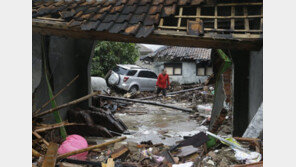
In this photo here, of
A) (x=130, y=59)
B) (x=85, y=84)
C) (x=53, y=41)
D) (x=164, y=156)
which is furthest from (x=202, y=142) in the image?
(x=130, y=59)

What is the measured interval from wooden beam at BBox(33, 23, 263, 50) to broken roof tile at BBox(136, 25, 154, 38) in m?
0.10

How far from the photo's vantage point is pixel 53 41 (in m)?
5.98

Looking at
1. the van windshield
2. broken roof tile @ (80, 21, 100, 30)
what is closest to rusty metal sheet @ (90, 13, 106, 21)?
broken roof tile @ (80, 21, 100, 30)

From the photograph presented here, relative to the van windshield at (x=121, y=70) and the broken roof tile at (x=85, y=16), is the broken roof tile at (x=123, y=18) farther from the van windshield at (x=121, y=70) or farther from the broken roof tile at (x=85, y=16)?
the van windshield at (x=121, y=70)

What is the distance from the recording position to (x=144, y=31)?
407 cm

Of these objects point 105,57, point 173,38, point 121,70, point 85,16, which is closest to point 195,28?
point 173,38

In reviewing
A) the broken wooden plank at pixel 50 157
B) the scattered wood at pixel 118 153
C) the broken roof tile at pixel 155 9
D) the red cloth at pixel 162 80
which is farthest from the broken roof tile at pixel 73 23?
the red cloth at pixel 162 80

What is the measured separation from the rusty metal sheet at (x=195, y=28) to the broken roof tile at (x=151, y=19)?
23.7 inches

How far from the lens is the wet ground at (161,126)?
6587 mm

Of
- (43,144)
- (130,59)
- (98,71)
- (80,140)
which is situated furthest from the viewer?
(130,59)

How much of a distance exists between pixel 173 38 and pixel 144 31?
547 mm

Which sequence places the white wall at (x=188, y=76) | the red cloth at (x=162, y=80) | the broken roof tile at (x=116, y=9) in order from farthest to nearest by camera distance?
1. the white wall at (x=188, y=76)
2. the red cloth at (x=162, y=80)
3. the broken roof tile at (x=116, y=9)

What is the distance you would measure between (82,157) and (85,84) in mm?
3928

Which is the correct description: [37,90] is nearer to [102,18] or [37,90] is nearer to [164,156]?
[102,18]
